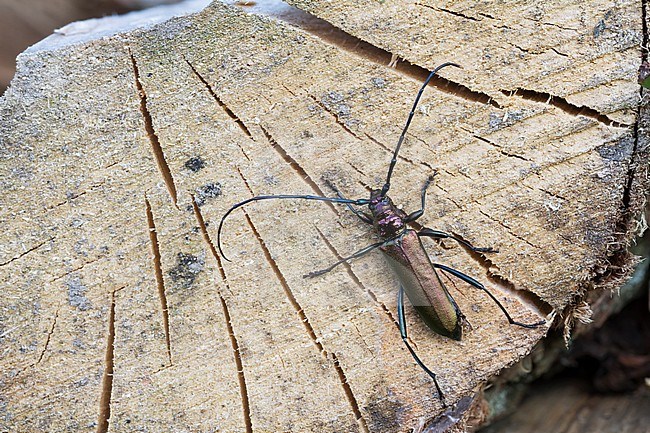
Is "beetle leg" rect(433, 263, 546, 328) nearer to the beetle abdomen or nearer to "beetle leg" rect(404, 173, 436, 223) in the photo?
the beetle abdomen

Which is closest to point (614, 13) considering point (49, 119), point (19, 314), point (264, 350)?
point (264, 350)

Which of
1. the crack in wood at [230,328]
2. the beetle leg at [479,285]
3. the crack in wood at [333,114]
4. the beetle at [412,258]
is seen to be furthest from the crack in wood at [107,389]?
the beetle leg at [479,285]

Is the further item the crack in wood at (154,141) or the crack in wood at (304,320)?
the crack in wood at (154,141)

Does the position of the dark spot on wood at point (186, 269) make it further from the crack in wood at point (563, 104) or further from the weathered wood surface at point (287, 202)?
the crack in wood at point (563, 104)

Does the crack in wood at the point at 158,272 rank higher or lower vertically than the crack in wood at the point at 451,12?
lower

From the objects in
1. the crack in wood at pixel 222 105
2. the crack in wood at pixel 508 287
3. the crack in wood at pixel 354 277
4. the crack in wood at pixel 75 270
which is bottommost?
the crack in wood at pixel 508 287

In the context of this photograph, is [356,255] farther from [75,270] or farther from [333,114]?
[75,270]

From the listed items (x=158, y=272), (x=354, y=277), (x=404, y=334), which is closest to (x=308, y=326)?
(x=354, y=277)

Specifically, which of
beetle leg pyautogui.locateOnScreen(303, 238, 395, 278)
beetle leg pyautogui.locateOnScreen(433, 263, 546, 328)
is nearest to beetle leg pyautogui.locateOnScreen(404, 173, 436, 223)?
beetle leg pyautogui.locateOnScreen(303, 238, 395, 278)
